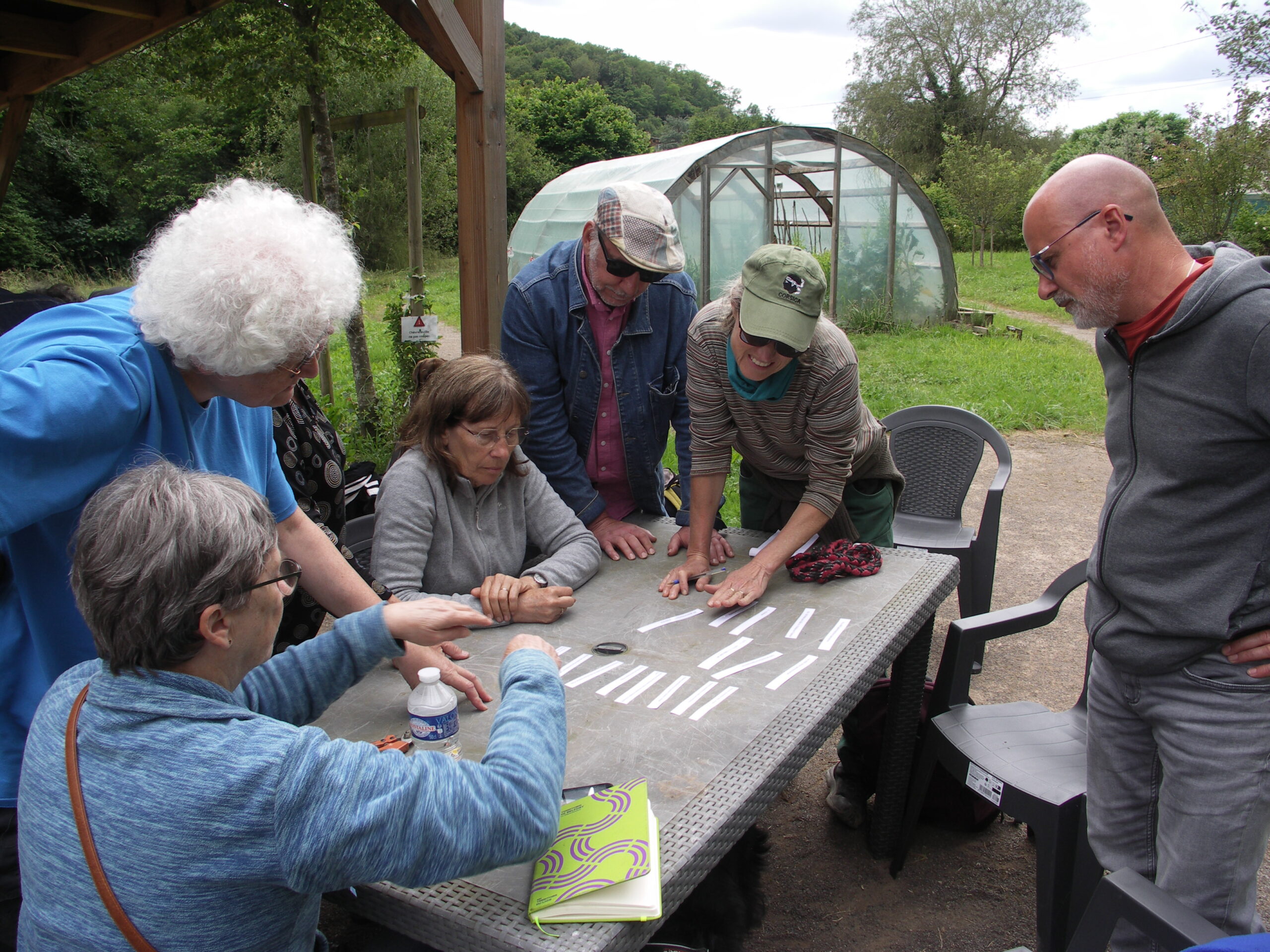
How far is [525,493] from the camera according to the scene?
2.62 metres

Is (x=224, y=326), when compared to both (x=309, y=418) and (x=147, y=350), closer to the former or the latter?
(x=147, y=350)

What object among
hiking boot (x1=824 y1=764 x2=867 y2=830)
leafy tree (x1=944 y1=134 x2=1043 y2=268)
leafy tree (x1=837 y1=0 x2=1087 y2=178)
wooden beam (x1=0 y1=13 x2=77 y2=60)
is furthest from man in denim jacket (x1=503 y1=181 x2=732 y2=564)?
leafy tree (x1=837 y1=0 x2=1087 y2=178)

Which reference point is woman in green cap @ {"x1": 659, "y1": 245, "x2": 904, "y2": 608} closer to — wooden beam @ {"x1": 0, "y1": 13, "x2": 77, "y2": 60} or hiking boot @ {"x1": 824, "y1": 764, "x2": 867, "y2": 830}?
hiking boot @ {"x1": 824, "y1": 764, "x2": 867, "y2": 830}

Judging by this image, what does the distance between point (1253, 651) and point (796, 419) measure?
1.25 meters

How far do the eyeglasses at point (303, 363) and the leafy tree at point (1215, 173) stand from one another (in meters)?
17.6

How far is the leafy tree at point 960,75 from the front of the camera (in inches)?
1542

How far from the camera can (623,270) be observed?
255 centimetres

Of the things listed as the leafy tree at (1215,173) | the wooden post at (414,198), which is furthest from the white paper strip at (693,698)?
the leafy tree at (1215,173)

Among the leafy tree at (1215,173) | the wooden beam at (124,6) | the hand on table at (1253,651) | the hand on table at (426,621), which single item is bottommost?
the hand on table at (1253,651)

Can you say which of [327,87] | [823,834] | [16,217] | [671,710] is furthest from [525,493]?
[16,217]

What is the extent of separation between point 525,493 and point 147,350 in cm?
128

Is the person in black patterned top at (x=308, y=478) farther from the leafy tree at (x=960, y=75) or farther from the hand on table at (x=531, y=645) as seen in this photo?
the leafy tree at (x=960, y=75)

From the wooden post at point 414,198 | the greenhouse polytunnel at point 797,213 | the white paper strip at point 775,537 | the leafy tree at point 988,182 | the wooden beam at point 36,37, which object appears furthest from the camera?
the leafy tree at point 988,182

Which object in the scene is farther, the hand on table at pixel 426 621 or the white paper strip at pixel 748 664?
the white paper strip at pixel 748 664
